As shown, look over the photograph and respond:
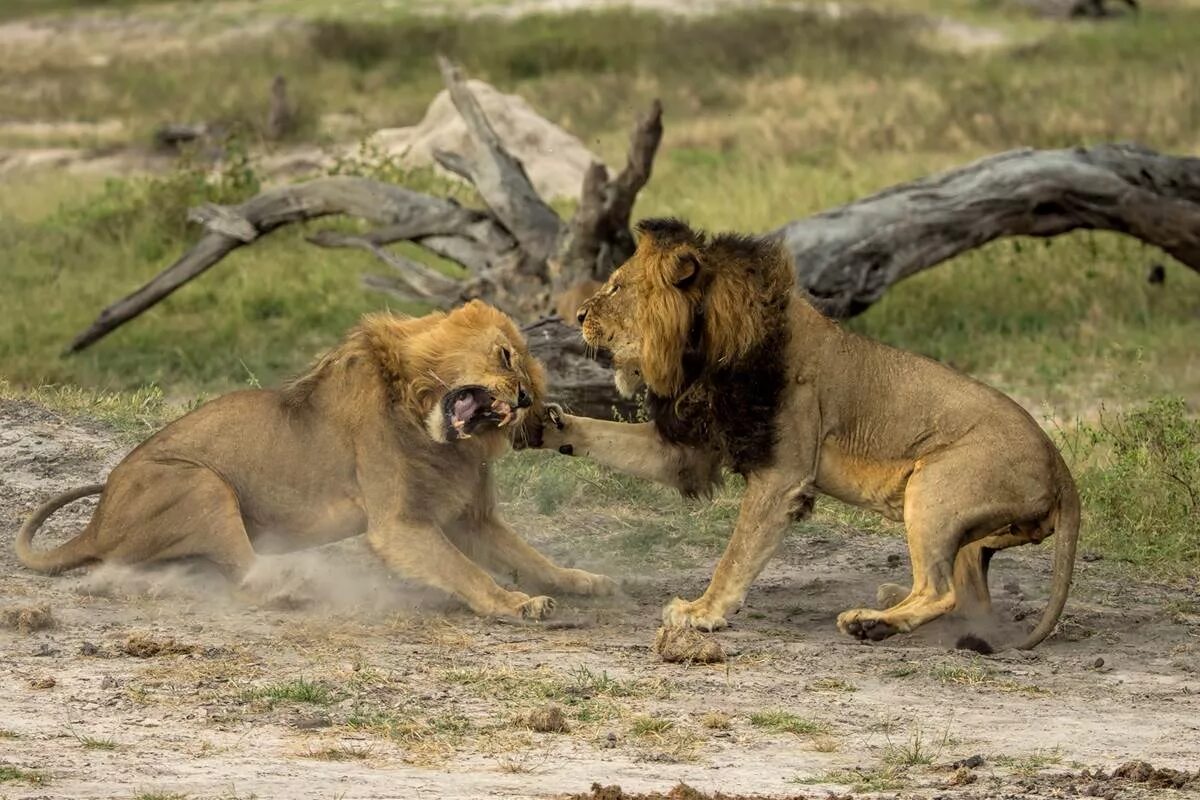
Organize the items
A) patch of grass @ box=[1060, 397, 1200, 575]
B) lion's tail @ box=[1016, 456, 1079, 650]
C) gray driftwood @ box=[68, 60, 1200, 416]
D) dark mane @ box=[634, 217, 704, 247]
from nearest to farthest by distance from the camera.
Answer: lion's tail @ box=[1016, 456, 1079, 650] < dark mane @ box=[634, 217, 704, 247] < patch of grass @ box=[1060, 397, 1200, 575] < gray driftwood @ box=[68, 60, 1200, 416]

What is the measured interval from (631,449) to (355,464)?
882mm

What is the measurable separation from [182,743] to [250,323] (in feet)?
25.4

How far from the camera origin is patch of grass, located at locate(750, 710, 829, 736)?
494 centimetres

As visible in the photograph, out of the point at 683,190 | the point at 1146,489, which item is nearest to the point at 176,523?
the point at 1146,489

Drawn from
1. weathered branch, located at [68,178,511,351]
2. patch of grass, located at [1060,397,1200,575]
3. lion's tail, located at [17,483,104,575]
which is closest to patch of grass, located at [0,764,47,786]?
lion's tail, located at [17,483,104,575]

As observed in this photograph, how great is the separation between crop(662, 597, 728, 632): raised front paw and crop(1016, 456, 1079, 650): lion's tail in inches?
36.5

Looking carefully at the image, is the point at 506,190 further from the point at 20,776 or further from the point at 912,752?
the point at 20,776

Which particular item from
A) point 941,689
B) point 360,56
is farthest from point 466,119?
point 360,56

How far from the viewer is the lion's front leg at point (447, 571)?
20.1 ft

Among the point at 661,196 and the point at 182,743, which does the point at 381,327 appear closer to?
the point at 182,743

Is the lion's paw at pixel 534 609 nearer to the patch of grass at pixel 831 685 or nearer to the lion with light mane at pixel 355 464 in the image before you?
the lion with light mane at pixel 355 464

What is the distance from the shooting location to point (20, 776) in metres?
4.21

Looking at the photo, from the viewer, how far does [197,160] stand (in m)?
17.8

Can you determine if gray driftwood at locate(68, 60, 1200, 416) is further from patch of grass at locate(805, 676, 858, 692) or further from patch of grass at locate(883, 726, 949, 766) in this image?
patch of grass at locate(883, 726, 949, 766)
